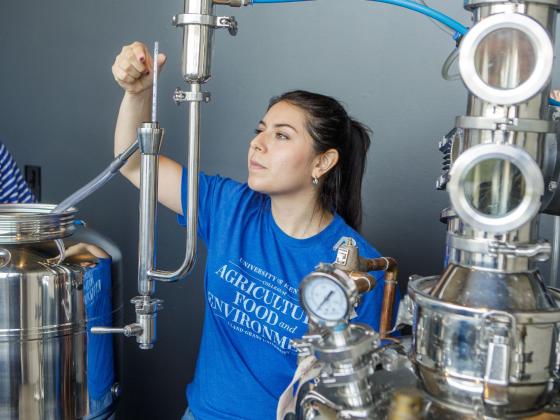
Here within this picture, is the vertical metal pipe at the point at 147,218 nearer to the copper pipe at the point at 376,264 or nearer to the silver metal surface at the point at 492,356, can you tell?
the copper pipe at the point at 376,264

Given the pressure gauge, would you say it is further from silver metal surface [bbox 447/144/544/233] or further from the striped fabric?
the striped fabric

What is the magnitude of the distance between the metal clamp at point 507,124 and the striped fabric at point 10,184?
57.4 inches

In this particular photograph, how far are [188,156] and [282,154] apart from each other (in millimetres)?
496

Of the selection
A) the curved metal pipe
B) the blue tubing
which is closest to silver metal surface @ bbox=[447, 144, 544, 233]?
the blue tubing

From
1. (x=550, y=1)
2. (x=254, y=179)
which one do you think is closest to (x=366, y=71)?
(x=254, y=179)

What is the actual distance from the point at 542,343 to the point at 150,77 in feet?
3.16

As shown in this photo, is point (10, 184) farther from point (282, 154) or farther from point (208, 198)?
point (282, 154)

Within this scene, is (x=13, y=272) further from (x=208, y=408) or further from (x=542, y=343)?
(x=542, y=343)

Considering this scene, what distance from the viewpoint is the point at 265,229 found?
153 cm

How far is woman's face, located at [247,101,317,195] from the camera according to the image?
1.49 meters

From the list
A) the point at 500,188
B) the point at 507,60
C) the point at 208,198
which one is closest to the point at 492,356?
the point at 500,188

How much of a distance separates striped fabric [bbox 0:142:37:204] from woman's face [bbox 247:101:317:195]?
731 mm

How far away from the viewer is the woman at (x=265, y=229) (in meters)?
1.40

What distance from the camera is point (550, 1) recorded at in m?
0.72
